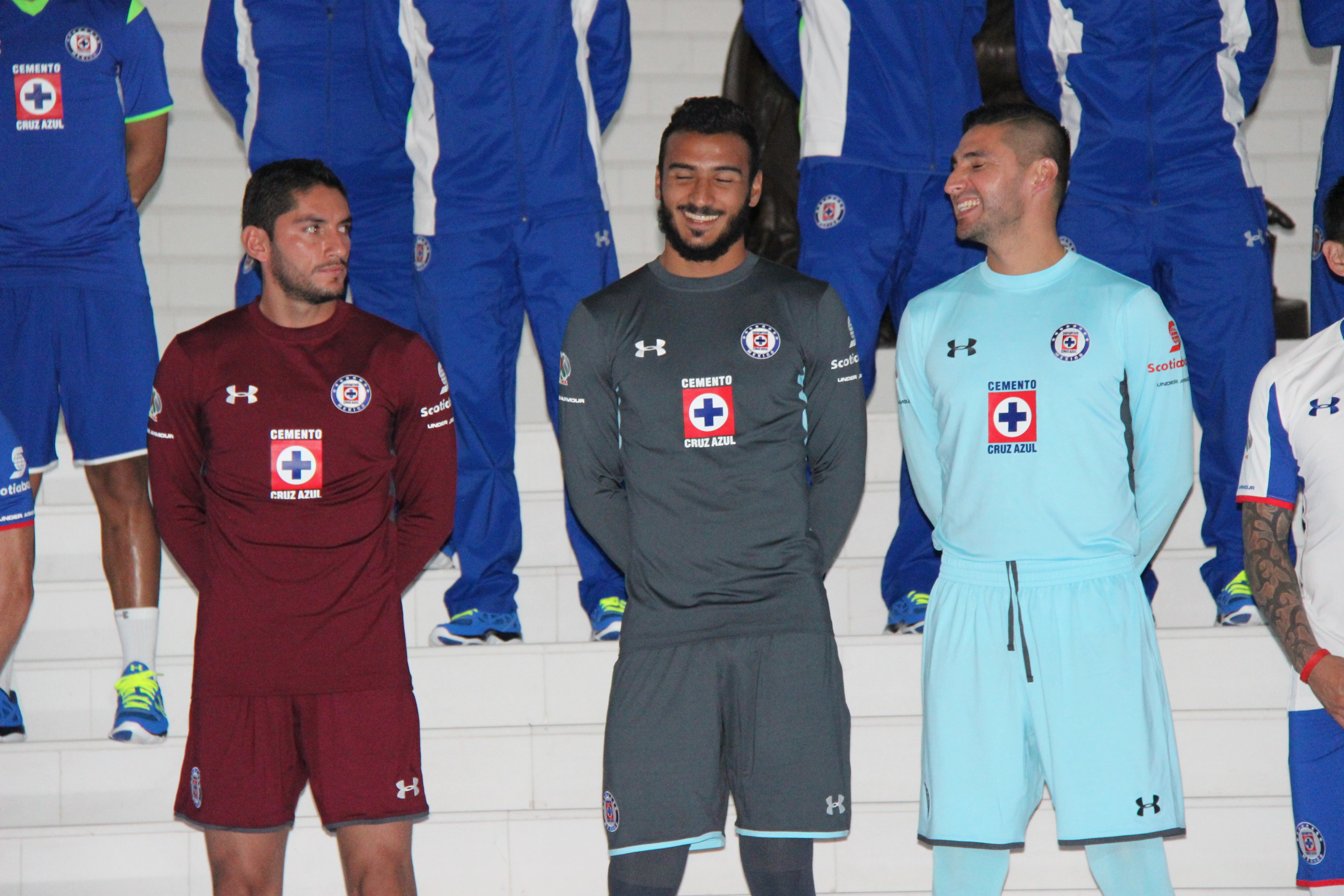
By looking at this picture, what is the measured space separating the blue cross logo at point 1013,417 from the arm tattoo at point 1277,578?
492 mm

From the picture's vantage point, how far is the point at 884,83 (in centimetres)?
358

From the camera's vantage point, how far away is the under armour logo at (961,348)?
8.93ft

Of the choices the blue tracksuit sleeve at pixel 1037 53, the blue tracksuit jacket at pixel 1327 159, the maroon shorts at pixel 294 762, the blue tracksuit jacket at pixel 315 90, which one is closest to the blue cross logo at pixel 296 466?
the maroon shorts at pixel 294 762

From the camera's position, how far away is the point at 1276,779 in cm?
322

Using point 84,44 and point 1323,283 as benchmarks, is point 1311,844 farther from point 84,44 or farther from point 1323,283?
point 84,44

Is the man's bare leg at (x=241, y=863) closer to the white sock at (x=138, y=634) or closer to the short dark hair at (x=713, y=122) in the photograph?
the white sock at (x=138, y=634)

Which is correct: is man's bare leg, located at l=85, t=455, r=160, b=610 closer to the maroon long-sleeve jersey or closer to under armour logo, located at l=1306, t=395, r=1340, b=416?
the maroon long-sleeve jersey

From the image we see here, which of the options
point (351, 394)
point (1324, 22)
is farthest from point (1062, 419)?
point (1324, 22)

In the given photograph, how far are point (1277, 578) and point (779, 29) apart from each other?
1.97 m

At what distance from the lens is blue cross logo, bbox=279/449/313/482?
106 inches

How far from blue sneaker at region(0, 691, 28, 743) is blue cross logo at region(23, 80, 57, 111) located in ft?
4.93

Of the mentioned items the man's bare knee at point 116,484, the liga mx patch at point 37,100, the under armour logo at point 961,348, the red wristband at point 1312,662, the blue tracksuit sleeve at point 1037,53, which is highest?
the blue tracksuit sleeve at point 1037,53

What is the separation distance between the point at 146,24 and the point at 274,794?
2.20 meters

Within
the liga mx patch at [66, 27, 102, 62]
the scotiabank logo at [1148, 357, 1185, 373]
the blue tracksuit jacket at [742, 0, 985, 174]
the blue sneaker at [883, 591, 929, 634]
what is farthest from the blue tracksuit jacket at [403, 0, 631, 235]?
the scotiabank logo at [1148, 357, 1185, 373]
